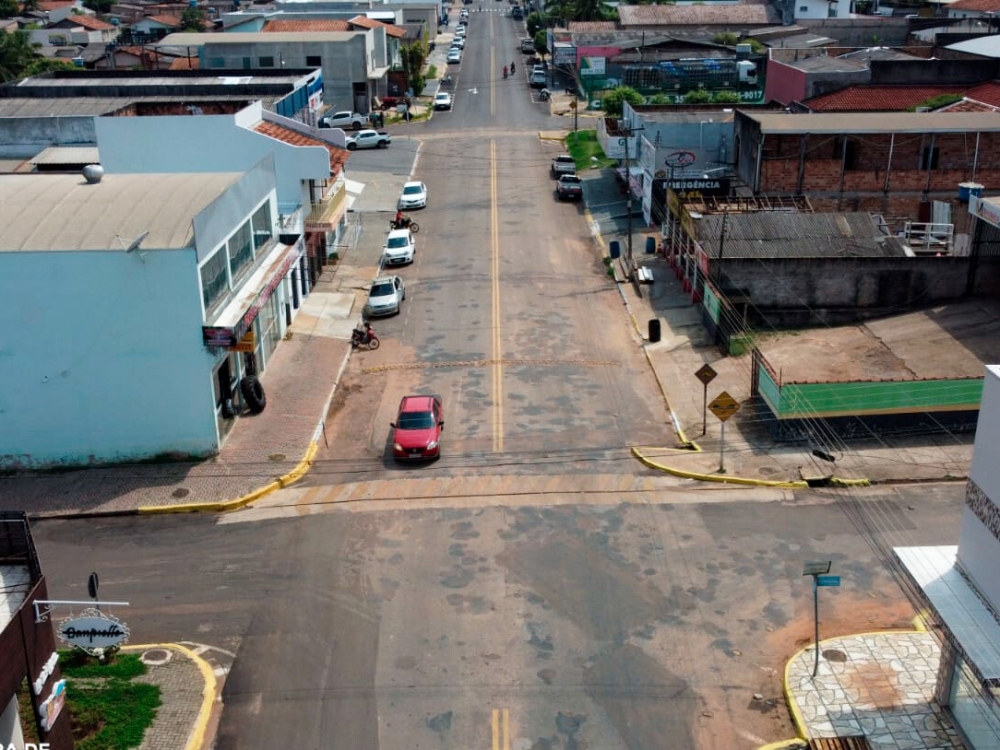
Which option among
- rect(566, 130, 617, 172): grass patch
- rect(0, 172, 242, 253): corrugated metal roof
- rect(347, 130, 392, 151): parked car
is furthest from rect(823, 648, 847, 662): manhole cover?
rect(347, 130, 392, 151): parked car

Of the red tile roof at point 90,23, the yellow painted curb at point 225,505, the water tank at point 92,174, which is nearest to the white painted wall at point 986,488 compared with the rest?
the yellow painted curb at point 225,505

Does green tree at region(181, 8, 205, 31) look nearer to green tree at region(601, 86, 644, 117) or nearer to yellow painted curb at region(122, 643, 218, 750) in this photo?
green tree at region(601, 86, 644, 117)

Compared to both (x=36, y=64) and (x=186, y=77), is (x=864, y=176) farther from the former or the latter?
(x=36, y=64)

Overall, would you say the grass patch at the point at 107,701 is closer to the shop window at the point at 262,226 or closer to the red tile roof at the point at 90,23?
the shop window at the point at 262,226

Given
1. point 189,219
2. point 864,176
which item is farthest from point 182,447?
point 864,176

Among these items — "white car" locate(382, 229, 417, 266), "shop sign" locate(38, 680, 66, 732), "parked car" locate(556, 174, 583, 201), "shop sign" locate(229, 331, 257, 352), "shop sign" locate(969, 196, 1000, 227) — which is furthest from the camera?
"parked car" locate(556, 174, 583, 201)
